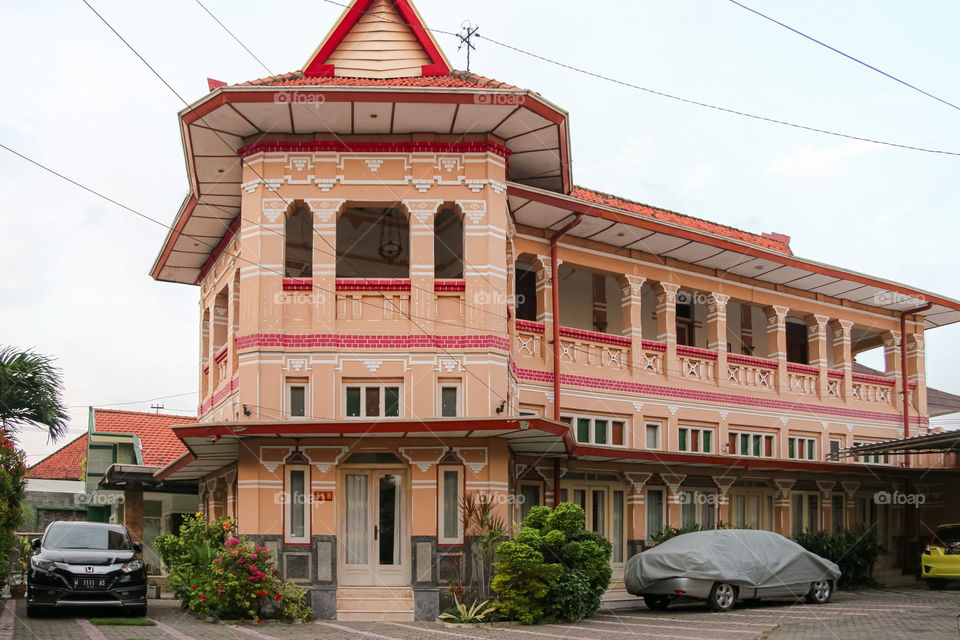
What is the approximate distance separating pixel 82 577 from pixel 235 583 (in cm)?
252

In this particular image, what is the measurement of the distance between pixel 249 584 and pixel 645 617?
22.6 ft

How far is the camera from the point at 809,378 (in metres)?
29.3

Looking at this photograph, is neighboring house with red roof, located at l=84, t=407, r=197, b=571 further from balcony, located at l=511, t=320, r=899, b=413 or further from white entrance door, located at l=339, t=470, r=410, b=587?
balcony, located at l=511, t=320, r=899, b=413

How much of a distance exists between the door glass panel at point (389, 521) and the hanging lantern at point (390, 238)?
6238 millimetres

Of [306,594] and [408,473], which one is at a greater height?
[408,473]

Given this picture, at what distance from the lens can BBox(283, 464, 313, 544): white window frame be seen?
61.9ft

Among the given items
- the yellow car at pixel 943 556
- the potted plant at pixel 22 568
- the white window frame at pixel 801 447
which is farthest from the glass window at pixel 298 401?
the yellow car at pixel 943 556

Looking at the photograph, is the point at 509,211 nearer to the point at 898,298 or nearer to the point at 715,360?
the point at 715,360

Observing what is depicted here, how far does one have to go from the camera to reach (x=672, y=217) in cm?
2867

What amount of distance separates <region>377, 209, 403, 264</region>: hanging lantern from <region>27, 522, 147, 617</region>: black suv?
28.2 ft

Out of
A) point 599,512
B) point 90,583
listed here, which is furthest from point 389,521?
point 599,512

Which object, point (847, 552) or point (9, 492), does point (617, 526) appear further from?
point (9, 492)

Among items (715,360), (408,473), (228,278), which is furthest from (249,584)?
(715,360)

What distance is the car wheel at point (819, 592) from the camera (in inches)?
832
